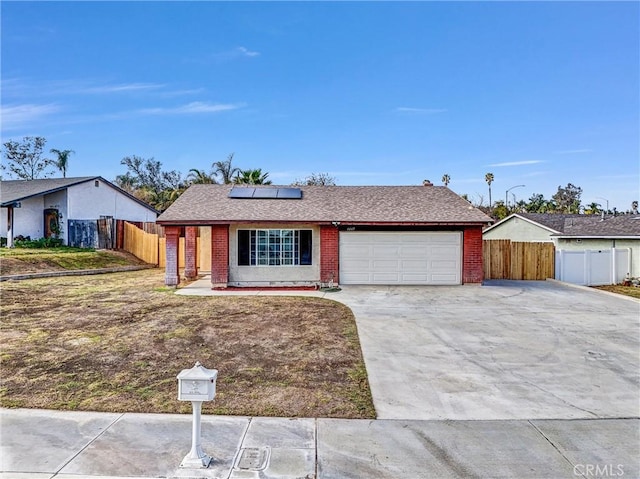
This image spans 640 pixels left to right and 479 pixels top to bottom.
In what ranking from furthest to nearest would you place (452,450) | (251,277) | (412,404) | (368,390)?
(251,277) → (368,390) → (412,404) → (452,450)

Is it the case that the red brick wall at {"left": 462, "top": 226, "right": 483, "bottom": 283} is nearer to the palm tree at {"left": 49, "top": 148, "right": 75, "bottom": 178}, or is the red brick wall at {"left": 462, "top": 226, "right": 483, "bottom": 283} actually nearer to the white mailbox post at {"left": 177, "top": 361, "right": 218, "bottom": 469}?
the white mailbox post at {"left": 177, "top": 361, "right": 218, "bottom": 469}

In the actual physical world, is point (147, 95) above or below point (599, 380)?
above

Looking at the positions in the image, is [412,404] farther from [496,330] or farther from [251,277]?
[251,277]

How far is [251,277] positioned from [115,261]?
35.8 feet

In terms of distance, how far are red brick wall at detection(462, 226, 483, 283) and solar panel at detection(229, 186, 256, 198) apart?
922cm

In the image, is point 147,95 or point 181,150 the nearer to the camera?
point 147,95

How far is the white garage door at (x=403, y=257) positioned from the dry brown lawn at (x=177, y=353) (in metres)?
3.75

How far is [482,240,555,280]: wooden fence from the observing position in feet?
59.4

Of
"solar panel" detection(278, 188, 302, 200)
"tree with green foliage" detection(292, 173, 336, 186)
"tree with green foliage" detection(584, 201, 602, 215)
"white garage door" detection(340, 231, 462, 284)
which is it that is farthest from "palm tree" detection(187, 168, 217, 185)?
"tree with green foliage" detection(584, 201, 602, 215)

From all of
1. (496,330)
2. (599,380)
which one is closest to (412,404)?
(599,380)

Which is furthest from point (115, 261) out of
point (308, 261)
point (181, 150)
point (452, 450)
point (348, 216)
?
point (452, 450)

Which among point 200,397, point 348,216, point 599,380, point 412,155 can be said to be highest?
point 412,155

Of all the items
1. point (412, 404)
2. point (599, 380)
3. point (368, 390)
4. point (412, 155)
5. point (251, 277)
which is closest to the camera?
point (412, 404)

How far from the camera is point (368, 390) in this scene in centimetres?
559
